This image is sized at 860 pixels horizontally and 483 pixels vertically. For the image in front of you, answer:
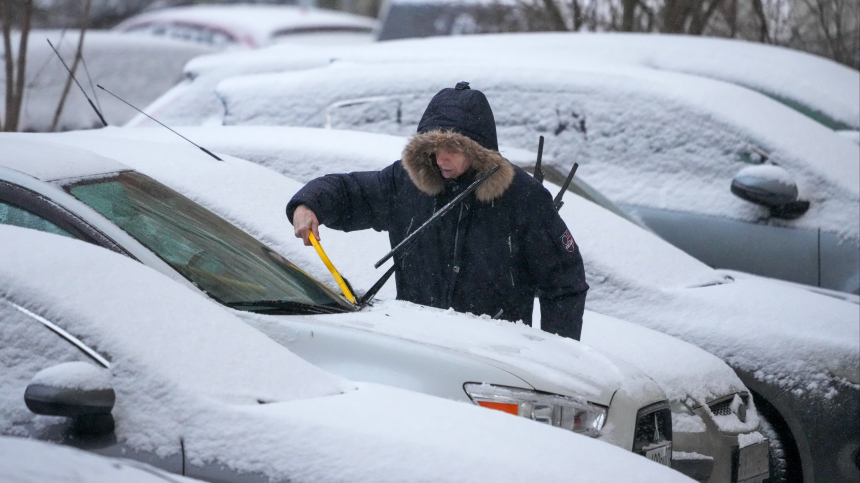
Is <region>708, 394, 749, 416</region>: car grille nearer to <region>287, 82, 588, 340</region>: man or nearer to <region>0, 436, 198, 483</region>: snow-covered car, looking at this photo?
<region>287, 82, 588, 340</region>: man

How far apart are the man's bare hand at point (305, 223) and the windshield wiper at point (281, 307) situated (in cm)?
25

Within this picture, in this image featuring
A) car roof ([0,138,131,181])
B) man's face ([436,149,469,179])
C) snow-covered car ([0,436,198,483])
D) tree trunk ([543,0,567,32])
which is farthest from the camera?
tree trunk ([543,0,567,32])

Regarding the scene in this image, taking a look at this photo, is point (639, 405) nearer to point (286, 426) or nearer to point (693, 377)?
point (693, 377)

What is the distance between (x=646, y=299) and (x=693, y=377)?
0.72 m

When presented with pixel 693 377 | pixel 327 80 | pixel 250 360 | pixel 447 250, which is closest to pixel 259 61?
pixel 327 80

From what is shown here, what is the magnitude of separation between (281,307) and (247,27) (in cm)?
1109

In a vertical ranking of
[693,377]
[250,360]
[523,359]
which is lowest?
[693,377]

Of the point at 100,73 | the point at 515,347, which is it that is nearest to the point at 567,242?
the point at 515,347

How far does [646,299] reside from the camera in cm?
445

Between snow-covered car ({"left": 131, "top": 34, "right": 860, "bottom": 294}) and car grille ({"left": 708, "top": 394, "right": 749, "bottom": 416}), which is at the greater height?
snow-covered car ({"left": 131, "top": 34, "right": 860, "bottom": 294})

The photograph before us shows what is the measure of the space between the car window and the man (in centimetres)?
82

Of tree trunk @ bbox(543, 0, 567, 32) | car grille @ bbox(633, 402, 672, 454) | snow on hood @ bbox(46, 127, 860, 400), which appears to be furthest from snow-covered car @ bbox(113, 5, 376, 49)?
car grille @ bbox(633, 402, 672, 454)

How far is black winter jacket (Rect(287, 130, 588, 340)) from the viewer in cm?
364

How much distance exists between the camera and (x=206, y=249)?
11.1ft
